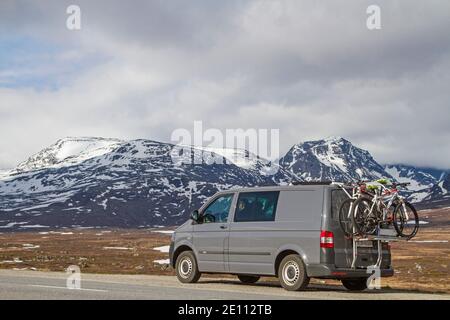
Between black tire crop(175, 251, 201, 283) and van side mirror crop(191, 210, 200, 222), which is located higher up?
van side mirror crop(191, 210, 200, 222)

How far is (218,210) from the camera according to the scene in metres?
18.6

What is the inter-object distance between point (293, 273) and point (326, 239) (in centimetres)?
125

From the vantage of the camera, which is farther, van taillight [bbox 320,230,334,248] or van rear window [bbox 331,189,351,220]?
van rear window [bbox 331,189,351,220]

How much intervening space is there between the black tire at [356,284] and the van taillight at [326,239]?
2.37 m

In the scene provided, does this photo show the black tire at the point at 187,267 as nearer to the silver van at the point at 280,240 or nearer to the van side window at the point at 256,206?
the silver van at the point at 280,240

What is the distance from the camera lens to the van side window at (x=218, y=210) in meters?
18.3

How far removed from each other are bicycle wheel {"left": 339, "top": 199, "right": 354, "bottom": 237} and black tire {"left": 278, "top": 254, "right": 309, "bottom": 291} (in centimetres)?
136

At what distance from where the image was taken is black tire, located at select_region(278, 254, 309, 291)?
1584 cm

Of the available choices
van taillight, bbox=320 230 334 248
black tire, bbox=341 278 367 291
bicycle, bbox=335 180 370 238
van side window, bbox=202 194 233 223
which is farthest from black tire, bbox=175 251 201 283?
bicycle, bbox=335 180 370 238

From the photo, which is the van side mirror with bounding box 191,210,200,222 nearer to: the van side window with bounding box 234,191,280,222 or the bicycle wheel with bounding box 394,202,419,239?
the van side window with bounding box 234,191,280,222

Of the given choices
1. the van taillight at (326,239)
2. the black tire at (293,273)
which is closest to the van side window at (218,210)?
the black tire at (293,273)

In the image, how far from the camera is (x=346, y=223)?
1616cm

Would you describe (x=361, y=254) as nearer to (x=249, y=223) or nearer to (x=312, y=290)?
(x=312, y=290)
